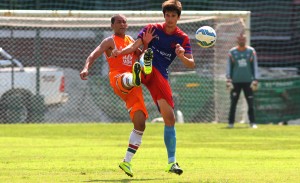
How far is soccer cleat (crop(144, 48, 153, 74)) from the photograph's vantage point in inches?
468

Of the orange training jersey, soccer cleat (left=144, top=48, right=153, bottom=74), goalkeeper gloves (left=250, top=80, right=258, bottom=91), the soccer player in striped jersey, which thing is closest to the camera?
soccer cleat (left=144, top=48, right=153, bottom=74)

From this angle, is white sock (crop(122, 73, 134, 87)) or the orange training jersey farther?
the orange training jersey

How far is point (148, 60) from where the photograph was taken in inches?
471

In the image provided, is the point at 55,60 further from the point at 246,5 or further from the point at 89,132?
the point at 246,5

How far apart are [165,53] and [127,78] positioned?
650mm

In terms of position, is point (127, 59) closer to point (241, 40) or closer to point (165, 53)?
point (165, 53)

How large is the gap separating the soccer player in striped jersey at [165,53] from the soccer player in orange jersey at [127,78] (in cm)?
23

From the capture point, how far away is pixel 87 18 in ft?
89.9

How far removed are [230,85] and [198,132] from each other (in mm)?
2241

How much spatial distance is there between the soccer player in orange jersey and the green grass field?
0.47 metres

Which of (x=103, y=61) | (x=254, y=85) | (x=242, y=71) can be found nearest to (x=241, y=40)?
(x=242, y=71)

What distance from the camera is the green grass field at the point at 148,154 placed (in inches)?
472

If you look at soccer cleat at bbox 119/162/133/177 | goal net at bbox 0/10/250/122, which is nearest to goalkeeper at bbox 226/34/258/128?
goal net at bbox 0/10/250/122

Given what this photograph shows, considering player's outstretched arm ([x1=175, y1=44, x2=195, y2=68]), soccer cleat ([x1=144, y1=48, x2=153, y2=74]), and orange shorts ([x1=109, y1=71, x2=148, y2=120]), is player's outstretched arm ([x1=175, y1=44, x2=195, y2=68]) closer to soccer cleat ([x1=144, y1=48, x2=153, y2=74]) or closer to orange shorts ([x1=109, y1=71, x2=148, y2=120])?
soccer cleat ([x1=144, y1=48, x2=153, y2=74])
